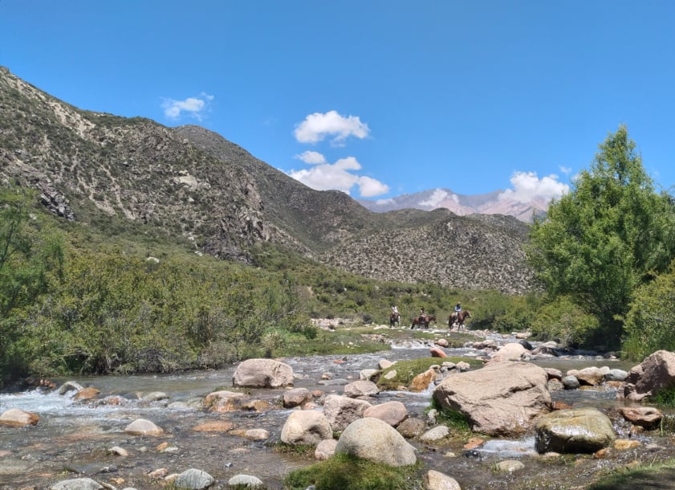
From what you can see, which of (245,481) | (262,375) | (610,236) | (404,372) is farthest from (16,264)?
(610,236)

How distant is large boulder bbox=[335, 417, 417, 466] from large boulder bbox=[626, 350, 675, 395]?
6.40 metres

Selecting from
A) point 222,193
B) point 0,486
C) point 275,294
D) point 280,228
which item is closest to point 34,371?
point 0,486

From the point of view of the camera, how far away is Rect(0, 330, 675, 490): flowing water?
8.05 m

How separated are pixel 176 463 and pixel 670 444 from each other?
26.9 ft

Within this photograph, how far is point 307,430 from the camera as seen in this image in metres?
10.0

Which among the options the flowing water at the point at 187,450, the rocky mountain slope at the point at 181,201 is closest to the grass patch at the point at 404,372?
the flowing water at the point at 187,450

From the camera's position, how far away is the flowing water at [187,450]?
26.4 feet

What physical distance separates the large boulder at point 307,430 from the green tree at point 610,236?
1785 centimetres

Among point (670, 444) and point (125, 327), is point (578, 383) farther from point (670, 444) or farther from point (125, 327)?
point (125, 327)

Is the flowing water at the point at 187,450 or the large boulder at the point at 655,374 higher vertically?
the large boulder at the point at 655,374

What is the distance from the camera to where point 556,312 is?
35.0m

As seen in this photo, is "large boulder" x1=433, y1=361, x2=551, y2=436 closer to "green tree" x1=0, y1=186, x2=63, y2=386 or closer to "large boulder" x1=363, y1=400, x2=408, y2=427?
"large boulder" x1=363, y1=400, x2=408, y2=427

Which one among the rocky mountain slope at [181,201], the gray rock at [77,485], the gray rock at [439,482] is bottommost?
the gray rock at [77,485]

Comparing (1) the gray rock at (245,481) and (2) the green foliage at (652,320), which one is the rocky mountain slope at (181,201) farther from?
(1) the gray rock at (245,481)
